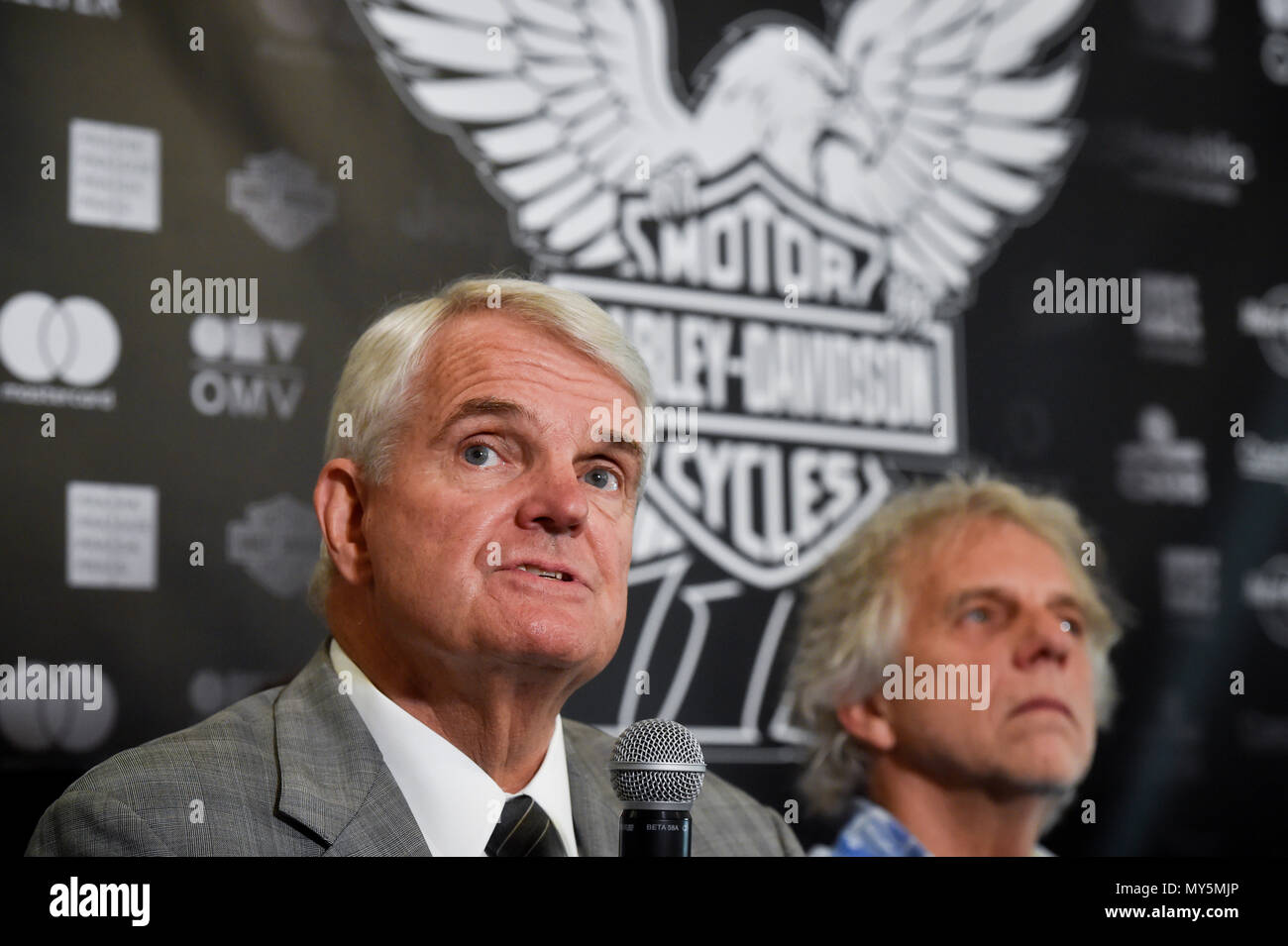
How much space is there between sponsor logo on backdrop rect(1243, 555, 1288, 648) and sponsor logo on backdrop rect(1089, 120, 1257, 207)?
1.08 m

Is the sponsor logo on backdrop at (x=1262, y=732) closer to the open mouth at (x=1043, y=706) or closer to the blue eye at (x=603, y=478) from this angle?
the open mouth at (x=1043, y=706)

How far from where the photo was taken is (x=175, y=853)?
2.26 meters

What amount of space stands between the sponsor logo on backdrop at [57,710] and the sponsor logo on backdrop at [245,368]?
62cm

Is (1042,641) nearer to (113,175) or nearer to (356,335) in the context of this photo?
(356,335)

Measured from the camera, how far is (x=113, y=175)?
319 centimetres

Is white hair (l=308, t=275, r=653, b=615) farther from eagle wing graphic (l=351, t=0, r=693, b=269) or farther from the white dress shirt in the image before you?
eagle wing graphic (l=351, t=0, r=693, b=269)

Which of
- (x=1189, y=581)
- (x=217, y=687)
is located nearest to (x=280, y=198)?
(x=217, y=687)

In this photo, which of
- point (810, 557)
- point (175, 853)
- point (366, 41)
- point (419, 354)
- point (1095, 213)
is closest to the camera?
point (175, 853)

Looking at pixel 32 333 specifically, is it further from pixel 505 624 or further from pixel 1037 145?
pixel 1037 145

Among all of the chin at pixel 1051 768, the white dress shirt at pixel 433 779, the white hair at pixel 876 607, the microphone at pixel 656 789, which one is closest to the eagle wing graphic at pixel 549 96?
the white hair at pixel 876 607

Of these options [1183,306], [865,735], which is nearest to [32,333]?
[865,735]

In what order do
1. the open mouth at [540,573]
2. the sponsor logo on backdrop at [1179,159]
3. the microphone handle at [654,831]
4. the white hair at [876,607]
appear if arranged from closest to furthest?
1. the microphone handle at [654,831]
2. the open mouth at [540,573]
3. the white hair at [876,607]
4. the sponsor logo on backdrop at [1179,159]

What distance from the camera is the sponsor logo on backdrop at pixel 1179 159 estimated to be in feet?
14.1

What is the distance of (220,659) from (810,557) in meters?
1.51
